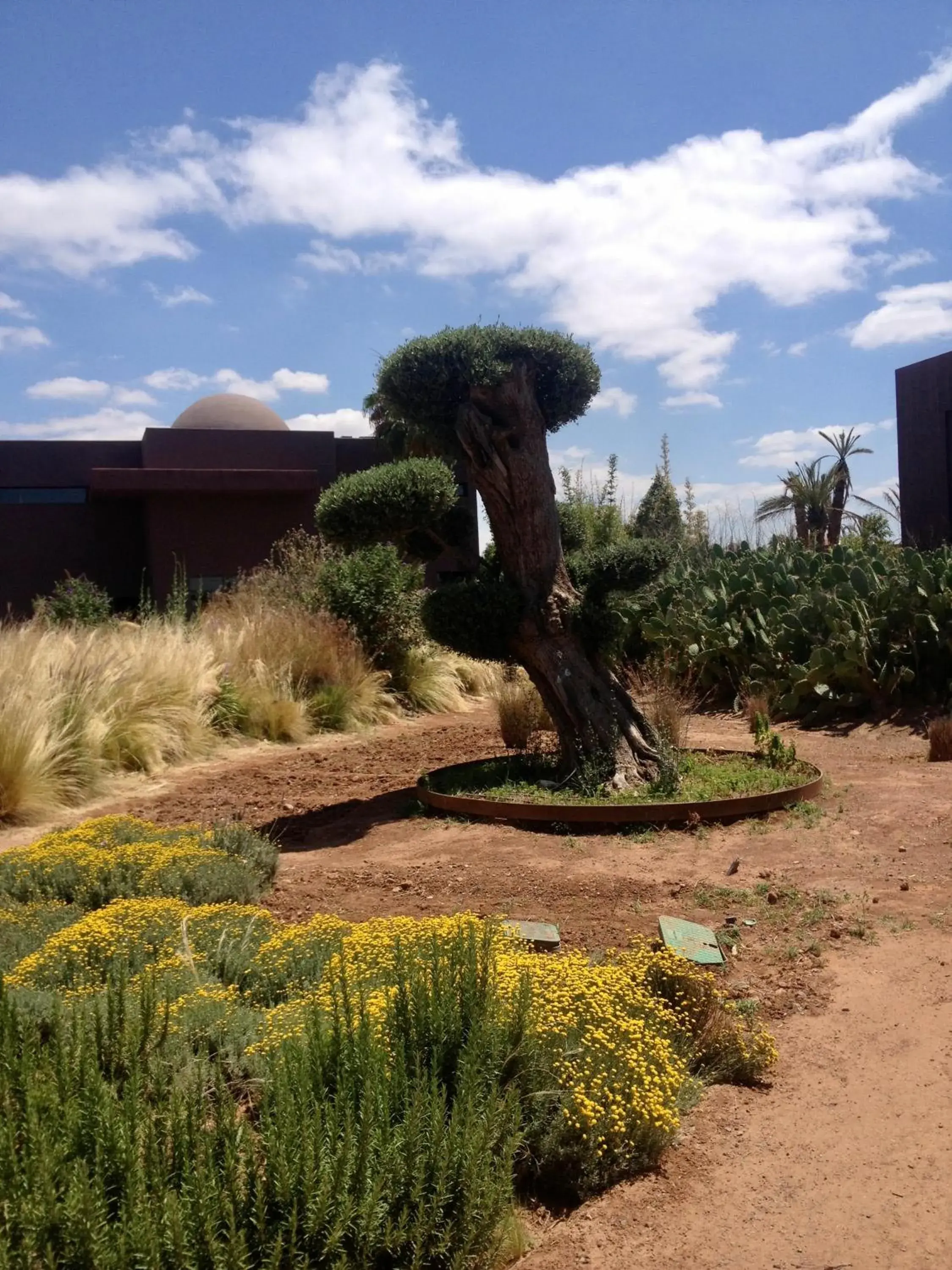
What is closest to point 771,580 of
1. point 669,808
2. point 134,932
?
point 669,808

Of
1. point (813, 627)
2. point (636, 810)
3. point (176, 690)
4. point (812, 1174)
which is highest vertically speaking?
point (813, 627)

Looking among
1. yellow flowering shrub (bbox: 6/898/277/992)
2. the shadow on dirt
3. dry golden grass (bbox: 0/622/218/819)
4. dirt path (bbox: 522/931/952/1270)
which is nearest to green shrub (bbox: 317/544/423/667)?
dry golden grass (bbox: 0/622/218/819)

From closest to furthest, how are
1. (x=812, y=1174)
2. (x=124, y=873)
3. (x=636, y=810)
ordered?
(x=812, y=1174) < (x=124, y=873) < (x=636, y=810)

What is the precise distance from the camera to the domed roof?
27.9 m

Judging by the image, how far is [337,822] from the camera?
774cm

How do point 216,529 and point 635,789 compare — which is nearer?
point 635,789

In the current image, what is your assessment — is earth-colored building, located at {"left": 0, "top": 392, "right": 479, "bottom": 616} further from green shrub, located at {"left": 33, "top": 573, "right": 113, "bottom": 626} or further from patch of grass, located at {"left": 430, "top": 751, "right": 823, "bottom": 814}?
patch of grass, located at {"left": 430, "top": 751, "right": 823, "bottom": 814}

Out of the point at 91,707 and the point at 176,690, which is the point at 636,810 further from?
the point at 176,690

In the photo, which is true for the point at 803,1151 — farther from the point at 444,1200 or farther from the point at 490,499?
the point at 490,499

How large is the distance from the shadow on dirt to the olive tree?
1316 millimetres

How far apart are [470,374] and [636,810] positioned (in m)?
3.09

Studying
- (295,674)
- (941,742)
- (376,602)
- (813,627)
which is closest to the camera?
(941,742)

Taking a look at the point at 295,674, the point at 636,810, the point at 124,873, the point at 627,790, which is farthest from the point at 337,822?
the point at 295,674

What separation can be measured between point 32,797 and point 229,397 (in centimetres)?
2284
